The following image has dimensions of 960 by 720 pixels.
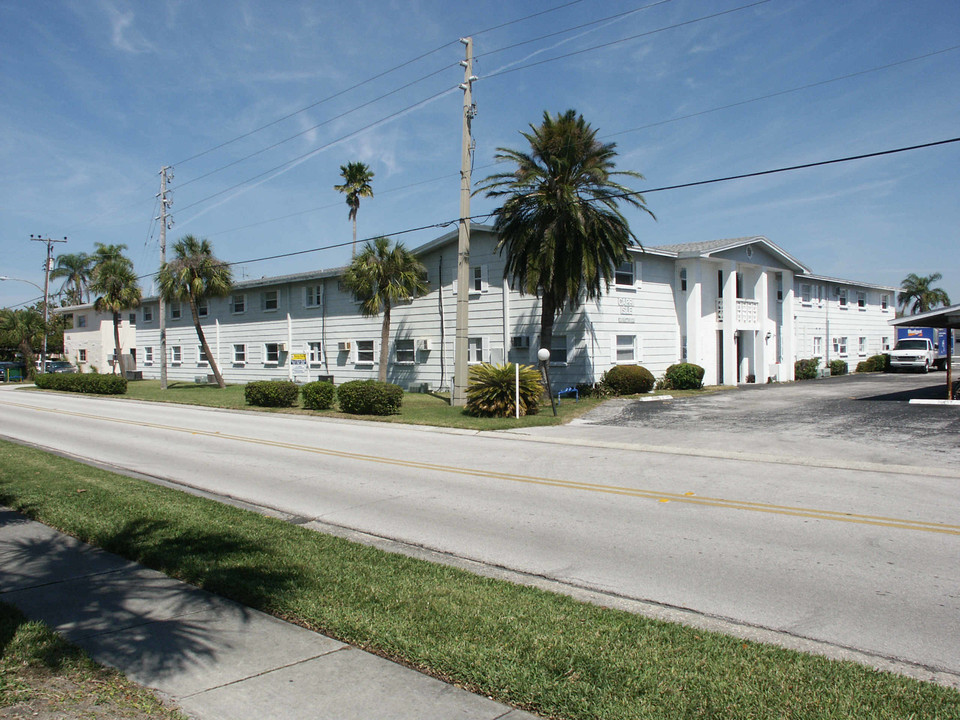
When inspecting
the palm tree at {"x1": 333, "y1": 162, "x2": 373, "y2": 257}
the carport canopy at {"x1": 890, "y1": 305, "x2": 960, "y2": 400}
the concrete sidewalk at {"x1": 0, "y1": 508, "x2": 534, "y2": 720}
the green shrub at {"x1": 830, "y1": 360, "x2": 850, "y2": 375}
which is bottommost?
the concrete sidewalk at {"x1": 0, "y1": 508, "x2": 534, "y2": 720}

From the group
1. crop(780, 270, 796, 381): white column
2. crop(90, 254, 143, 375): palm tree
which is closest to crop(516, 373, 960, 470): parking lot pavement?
crop(780, 270, 796, 381): white column

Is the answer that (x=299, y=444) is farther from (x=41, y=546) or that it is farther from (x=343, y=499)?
(x=41, y=546)

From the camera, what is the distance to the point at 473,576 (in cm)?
614

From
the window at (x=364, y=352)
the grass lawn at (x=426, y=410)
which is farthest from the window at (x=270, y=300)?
the window at (x=364, y=352)

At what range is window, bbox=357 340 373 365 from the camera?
34750mm

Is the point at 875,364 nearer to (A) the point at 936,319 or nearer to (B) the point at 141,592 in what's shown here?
(A) the point at 936,319

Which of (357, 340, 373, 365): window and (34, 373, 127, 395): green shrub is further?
(34, 373, 127, 395): green shrub

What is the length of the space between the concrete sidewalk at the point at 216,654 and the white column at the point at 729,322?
29.7 metres

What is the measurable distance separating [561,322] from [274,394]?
11.4 meters

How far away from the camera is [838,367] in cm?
4056

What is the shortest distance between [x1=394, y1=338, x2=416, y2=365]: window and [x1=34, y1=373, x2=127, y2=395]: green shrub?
15.1 meters

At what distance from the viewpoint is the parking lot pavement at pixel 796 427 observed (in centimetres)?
1410

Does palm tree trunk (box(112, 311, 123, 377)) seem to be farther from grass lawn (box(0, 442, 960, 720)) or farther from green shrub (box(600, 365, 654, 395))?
grass lawn (box(0, 442, 960, 720))

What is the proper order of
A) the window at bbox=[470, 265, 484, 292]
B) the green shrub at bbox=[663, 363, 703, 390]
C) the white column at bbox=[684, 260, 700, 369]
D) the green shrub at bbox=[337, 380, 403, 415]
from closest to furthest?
the green shrub at bbox=[337, 380, 403, 415], the window at bbox=[470, 265, 484, 292], the green shrub at bbox=[663, 363, 703, 390], the white column at bbox=[684, 260, 700, 369]
